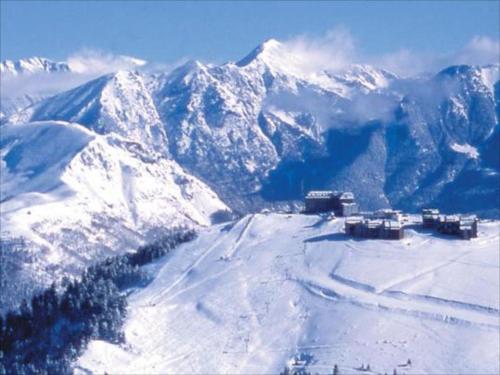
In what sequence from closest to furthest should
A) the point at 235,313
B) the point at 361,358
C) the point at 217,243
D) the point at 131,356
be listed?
the point at 361,358 → the point at 131,356 → the point at 235,313 → the point at 217,243

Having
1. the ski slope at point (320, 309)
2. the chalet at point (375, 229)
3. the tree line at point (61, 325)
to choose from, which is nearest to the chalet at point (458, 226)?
the ski slope at point (320, 309)

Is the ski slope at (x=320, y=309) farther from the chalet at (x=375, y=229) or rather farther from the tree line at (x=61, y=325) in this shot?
the tree line at (x=61, y=325)

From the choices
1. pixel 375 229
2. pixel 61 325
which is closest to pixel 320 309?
pixel 375 229

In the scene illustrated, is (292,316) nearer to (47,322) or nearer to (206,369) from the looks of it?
(206,369)

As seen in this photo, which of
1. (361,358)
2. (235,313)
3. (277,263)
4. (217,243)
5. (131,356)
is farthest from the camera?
(217,243)

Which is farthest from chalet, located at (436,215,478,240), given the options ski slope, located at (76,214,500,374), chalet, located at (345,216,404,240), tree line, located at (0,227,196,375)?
tree line, located at (0,227,196,375)

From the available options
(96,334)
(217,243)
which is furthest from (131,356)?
(217,243)
